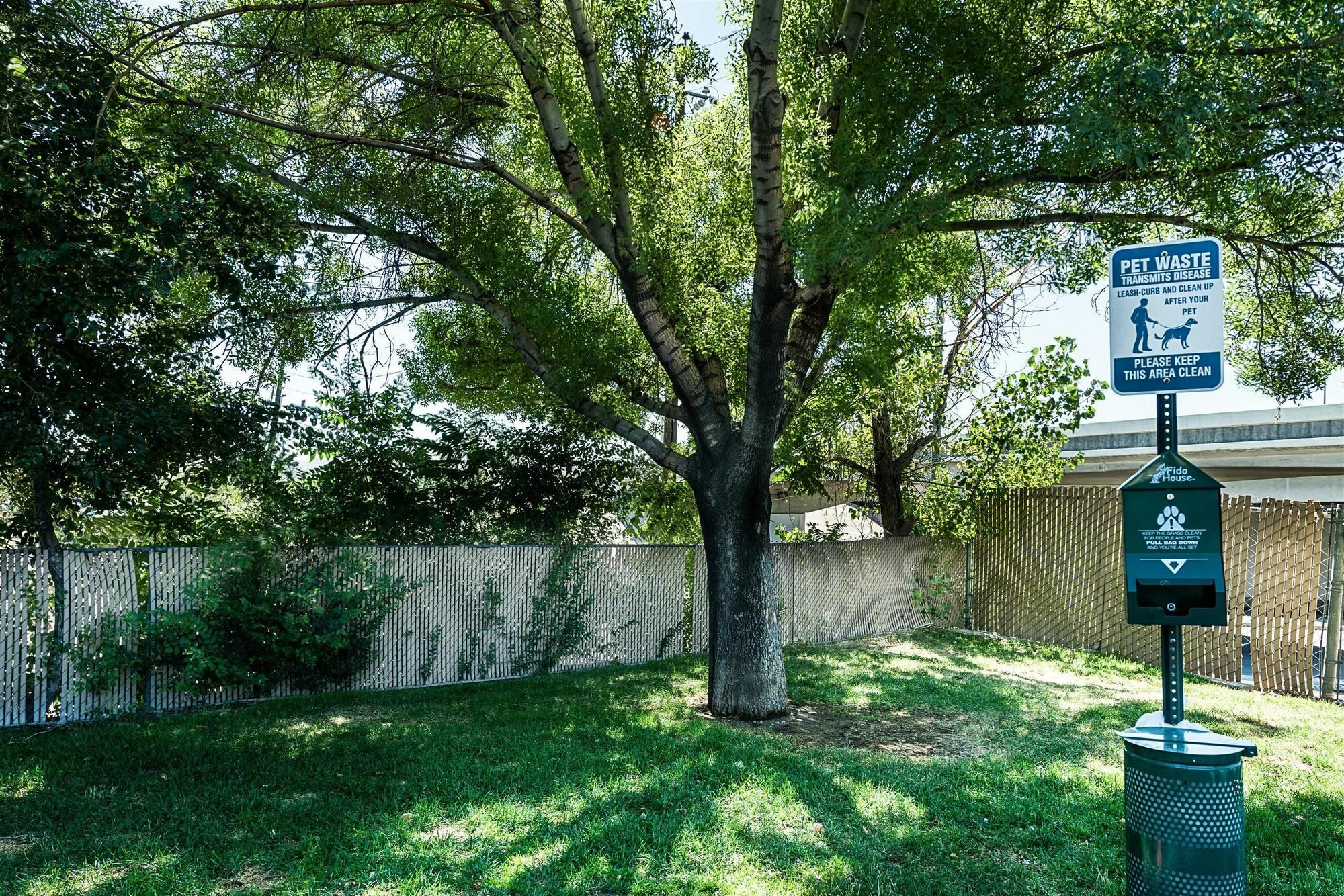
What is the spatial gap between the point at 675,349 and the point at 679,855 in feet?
16.1

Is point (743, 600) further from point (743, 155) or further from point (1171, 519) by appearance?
point (1171, 519)

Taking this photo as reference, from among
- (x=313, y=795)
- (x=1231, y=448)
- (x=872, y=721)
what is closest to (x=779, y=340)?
(x=872, y=721)

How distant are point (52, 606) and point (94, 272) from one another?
334 centimetres

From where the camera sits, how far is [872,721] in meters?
8.22

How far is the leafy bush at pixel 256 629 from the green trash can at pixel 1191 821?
7313mm

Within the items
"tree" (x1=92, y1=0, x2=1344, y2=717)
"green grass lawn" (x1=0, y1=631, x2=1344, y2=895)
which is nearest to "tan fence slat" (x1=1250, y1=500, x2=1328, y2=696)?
"green grass lawn" (x1=0, y1=631, x2=1344, y2=895)

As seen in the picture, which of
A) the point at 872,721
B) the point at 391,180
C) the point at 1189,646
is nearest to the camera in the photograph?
the point at 872,721

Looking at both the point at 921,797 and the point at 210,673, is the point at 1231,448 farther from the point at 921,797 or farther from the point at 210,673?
the point at 210,673

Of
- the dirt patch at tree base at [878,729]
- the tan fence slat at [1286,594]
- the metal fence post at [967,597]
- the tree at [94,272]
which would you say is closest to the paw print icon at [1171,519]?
the dirt patch at tree base at [878,729]

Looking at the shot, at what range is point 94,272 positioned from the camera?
638 cm

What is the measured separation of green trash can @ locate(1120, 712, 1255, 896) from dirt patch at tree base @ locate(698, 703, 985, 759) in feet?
11.1

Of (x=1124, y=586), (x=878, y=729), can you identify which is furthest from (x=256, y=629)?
(x=1124, y=586)

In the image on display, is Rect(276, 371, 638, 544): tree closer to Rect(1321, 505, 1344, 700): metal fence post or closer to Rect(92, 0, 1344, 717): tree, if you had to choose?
Rect(92, 0, 1344, 717): tree

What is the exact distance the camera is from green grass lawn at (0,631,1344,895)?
181 inches
